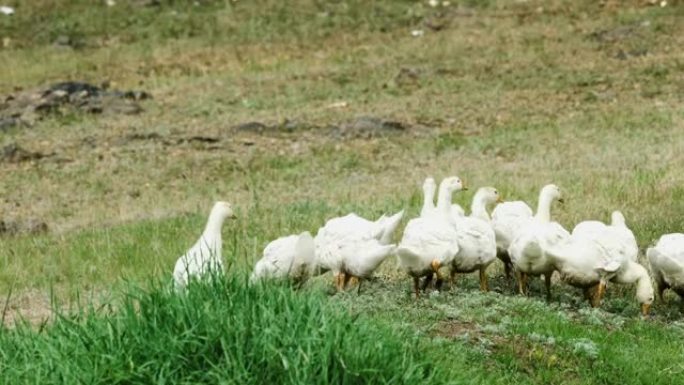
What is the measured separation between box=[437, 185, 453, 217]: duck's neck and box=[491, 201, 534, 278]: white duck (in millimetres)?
471

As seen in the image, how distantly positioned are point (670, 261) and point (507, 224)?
1.52 meters


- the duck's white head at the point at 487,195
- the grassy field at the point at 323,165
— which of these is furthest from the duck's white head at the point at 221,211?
the duck's white head at the point at 487,195

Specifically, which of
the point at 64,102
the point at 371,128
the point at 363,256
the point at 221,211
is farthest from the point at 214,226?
the point at 64,102

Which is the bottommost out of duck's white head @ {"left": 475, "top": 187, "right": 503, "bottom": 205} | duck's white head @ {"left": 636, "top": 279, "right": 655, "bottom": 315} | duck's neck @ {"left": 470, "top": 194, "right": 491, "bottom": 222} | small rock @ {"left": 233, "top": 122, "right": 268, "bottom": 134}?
small rock @ {"left": 233, "top": 122, "right": 268, "bottom": 134}

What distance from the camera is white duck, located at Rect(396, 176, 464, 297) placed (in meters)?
9.87

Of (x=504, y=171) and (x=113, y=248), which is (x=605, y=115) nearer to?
(x=504, y=171)

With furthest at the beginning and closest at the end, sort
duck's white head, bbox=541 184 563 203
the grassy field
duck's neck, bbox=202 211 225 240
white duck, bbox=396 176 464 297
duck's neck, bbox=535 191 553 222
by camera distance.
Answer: duck's white head, bbox=541 184 563 203 → duck's neck, bbox=535 191 553 222 → duck's neck, bbox=202 211 225 240 → white duck, bbox=396 176 464 297 → the grassy field

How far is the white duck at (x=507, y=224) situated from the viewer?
10984 mm

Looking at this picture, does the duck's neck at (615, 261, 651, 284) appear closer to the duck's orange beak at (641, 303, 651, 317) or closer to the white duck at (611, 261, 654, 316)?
the white duck at (611, 261, 654, 316)

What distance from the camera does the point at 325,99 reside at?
2498 cm

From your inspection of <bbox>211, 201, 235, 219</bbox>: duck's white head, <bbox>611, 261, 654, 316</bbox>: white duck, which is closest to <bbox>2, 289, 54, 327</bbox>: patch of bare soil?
<bbox>211, 201, 235, 219</bbox>: duck's white head

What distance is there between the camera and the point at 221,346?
680 cm

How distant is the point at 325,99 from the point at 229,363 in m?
18.6

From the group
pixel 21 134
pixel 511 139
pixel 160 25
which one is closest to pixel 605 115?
pixel 511 139
